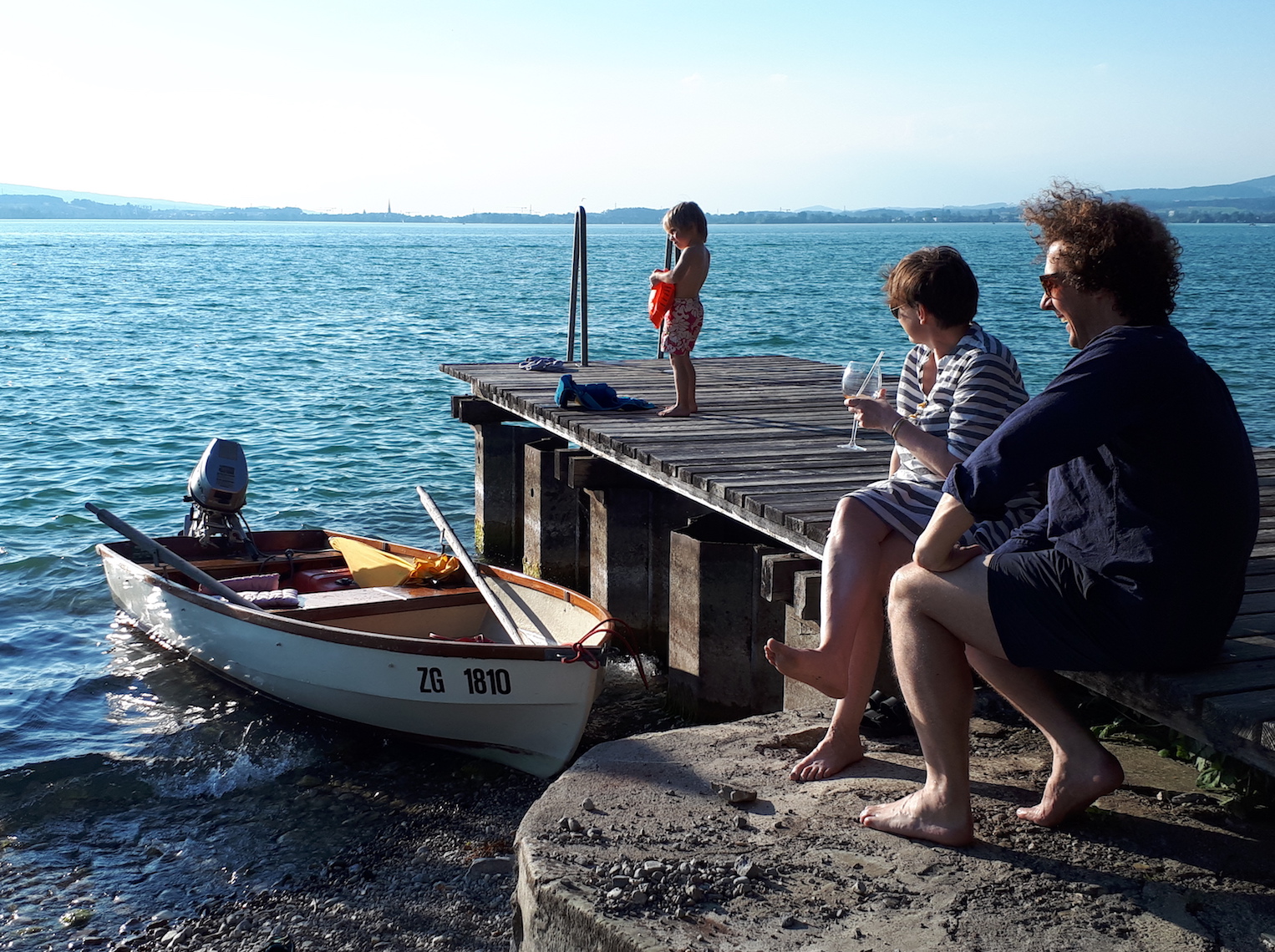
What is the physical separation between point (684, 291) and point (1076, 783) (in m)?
5.37

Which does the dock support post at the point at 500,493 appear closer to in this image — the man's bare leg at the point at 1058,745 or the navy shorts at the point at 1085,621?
the man's bare leg at the point at 1058,745

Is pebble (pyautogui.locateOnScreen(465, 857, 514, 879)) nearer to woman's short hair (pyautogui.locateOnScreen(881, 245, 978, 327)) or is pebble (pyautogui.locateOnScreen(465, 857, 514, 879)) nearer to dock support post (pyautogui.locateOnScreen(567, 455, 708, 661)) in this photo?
dock support post (pyautogui.locateOnScreen(567, 455, 708, 661))

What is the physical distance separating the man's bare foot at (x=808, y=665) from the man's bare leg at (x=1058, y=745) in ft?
1.86

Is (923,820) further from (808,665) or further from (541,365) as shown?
(541,365)

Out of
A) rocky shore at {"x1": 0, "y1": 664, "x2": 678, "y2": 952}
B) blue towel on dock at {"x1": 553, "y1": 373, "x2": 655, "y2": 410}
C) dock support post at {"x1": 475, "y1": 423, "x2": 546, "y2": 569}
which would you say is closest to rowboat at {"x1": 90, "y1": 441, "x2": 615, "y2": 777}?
rocky shore at {"x1": 0, "y1": 664, "x2": 678, "y2": 952}

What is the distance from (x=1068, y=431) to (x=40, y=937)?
487 cm

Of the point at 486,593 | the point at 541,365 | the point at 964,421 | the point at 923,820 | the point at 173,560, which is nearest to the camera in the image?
the point at 923,820

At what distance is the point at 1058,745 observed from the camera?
368 centimetres

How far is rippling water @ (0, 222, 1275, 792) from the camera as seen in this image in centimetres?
913

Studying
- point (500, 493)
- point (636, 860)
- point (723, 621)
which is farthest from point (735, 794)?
point (500, 493)

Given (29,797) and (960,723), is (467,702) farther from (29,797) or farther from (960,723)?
(960,723)

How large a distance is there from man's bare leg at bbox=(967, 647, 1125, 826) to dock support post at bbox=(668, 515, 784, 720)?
2971 mm

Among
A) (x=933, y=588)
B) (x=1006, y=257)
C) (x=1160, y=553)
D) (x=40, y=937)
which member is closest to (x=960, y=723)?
(x=933, y=588)

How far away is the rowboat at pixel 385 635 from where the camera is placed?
659 cm
